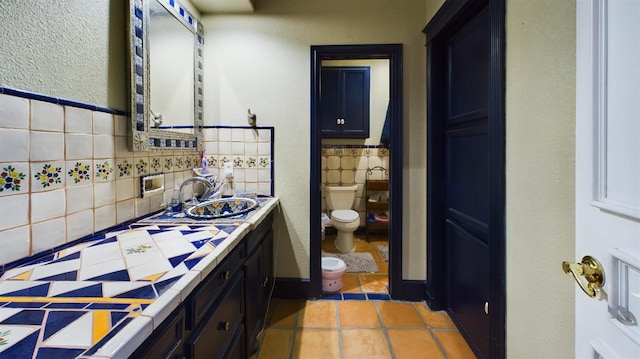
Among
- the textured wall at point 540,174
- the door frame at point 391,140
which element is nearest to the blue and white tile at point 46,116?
the door frame at point 391,140

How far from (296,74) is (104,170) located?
4.65 feet

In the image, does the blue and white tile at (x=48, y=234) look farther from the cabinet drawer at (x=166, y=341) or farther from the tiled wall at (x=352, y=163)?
the tiled wall at (x=352, y=163)

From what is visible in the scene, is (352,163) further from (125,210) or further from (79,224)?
(79,224)

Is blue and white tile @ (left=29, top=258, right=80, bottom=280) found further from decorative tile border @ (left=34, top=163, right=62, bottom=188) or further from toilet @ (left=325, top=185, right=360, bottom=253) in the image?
toilet @ (left=325, top=185, right=360, bottom=253)

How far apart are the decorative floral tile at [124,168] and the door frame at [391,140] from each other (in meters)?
1.17

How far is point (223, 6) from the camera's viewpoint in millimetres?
2027

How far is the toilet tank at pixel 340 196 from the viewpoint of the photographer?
3.62 meters

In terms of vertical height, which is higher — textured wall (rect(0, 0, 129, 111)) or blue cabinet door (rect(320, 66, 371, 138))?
blue cabinet door (rect(320, 66, 371, 138))

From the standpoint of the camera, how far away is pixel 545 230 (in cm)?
96

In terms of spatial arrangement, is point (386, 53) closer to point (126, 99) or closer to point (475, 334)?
point (126, 99)

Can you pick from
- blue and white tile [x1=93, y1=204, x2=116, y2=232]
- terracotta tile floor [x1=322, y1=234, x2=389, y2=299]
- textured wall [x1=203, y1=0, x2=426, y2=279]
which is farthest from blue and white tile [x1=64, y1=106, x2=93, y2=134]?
terracotta tile floor [x1=322, y1=234, x2=389, y2=299]

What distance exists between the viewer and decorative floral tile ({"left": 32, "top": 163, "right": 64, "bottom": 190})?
36.2 inches

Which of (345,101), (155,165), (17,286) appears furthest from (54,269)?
(345,101)

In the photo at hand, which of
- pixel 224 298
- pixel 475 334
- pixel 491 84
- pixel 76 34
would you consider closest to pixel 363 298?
pixel 475 334
